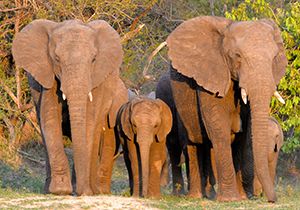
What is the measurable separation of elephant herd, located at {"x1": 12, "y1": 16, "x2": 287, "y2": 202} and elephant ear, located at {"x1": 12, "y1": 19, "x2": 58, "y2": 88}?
0.04ft

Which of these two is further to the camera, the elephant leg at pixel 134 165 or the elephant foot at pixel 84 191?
the elephant leg at pixel 134 165

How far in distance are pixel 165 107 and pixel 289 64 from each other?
4629mm

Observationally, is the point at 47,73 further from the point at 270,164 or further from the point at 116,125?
the point at 270,164

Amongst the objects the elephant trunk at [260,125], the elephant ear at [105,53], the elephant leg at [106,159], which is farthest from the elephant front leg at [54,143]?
the elephant trunk at [260,125]

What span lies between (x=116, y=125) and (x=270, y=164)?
2239 millimetres

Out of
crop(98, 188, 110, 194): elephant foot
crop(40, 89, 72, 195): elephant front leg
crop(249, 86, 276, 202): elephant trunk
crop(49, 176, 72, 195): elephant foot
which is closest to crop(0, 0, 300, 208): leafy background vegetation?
crop(98, 188, 110, 194): elephant foot

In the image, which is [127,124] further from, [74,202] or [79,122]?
[74,202]

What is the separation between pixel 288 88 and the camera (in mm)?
17594

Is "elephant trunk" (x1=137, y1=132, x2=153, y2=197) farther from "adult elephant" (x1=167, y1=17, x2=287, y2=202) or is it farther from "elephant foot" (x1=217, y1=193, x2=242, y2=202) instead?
"elephant foot" (x1=217, y1=193, x2=242, y2=202)

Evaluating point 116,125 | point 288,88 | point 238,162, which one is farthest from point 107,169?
point 288,88

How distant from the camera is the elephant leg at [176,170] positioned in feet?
49.4

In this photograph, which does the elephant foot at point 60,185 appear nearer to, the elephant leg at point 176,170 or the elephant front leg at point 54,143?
the elephant front leg at point 54,143

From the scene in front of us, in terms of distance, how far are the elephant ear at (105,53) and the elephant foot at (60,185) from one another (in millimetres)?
1239

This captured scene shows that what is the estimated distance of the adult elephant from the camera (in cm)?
1190
